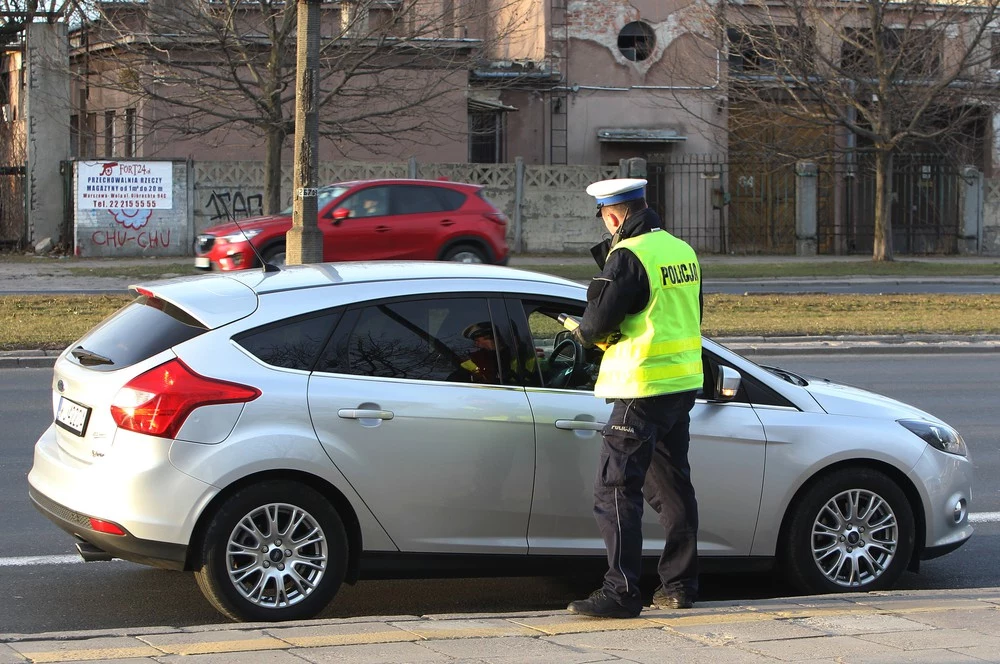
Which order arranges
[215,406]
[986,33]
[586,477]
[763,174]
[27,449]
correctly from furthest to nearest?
[763,174] → [986,33] → [27,449] → [586,477] → [215,406]

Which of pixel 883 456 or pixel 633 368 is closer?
pixel 633 368

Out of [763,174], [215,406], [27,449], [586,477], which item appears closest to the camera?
[215,406]

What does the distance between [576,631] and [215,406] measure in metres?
1.69

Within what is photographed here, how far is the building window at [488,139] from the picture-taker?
112ft

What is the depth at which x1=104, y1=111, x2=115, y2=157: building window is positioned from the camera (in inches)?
1280

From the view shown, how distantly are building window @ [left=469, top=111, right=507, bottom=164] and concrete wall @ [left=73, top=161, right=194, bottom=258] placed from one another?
8.78 metres

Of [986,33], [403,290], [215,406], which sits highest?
[986,33]

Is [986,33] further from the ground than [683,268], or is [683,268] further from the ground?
[986,33]

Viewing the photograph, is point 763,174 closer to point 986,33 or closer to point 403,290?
point 986,33

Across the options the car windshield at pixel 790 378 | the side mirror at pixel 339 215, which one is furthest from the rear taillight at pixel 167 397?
the side mirror at pixel 339 215

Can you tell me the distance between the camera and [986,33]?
29.2 meters

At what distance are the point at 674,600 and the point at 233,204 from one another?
973 inches

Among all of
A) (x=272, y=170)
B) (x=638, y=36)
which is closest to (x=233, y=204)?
(x=272, y=170)

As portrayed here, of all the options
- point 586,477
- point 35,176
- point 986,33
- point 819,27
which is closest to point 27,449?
point 586,477
